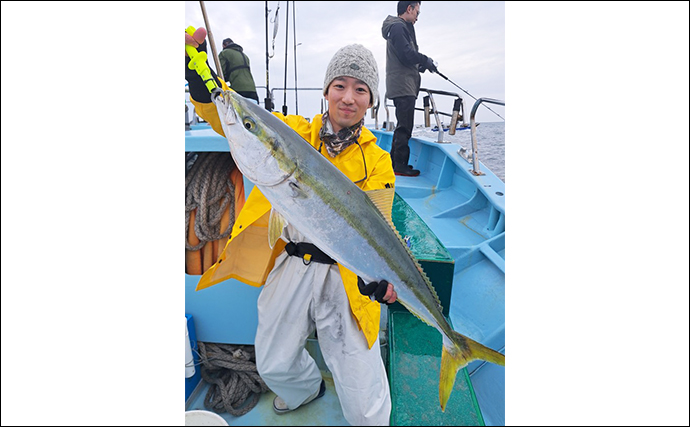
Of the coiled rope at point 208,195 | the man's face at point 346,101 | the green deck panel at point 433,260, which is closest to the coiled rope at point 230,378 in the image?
the coiled rope at point 208,195

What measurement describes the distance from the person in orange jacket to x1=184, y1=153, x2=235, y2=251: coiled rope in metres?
0.62

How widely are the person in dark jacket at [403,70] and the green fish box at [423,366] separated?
66.4 inches

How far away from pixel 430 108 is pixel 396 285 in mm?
4491

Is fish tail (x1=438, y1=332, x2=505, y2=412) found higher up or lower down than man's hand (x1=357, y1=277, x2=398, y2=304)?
lower down

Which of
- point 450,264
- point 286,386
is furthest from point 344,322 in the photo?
point 450,264

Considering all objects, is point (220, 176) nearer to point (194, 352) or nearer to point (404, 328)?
point (194, 352)

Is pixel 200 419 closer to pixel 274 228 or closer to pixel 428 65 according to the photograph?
pixel 274 228

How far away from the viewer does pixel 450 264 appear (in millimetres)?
2109

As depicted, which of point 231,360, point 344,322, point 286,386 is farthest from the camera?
point 231,360

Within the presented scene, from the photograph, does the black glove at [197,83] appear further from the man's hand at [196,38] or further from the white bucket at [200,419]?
the white bucket at [200,419]

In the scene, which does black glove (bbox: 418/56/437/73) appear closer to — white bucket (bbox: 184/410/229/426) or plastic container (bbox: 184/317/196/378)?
plastic container (bbox: 184/317/196/378)

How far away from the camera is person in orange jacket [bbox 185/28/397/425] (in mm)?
1600

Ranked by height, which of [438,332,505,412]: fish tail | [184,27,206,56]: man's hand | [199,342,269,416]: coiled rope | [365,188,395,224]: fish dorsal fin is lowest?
[199,342,269,416]: coiled rope

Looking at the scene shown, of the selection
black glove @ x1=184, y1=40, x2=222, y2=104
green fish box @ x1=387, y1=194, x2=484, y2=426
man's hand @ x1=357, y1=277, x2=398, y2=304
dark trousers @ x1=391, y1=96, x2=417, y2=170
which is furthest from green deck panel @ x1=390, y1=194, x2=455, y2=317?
dark trousers @ x1=391, y1=96, x2=417, y2=170
